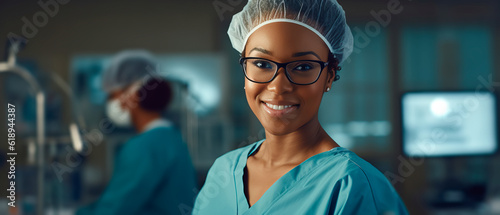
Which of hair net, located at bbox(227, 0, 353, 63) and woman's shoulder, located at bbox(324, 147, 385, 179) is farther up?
hair net, located at bbox(227, 0, 353, 63)

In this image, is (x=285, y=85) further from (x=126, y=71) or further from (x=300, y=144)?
(x=126, y=71)

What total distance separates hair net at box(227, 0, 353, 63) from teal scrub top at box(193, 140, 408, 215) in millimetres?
192

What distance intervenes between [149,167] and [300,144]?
77 cm

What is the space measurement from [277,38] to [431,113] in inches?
70.5

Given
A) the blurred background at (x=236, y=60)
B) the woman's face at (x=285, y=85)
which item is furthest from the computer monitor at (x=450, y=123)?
the woman's face at (x=285, y=85)

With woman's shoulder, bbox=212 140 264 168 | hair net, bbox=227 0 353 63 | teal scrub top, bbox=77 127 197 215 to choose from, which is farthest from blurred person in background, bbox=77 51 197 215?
hair net, bbox=227 0 353 63

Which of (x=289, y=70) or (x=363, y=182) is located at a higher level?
(x=289, y=70)

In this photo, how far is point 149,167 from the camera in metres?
1.43

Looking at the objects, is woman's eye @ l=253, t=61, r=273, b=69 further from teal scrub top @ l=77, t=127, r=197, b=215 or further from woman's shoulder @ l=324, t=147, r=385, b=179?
teal scrub top @ l=77, t=127, r=197, b=215

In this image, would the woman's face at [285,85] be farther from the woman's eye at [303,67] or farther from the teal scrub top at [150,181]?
the teal scrub top at [150,181]

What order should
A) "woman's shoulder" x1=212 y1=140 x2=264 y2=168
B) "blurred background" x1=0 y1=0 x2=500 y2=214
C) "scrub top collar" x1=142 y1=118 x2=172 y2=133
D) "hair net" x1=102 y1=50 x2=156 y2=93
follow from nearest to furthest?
"woman's shoulder" x1=212 y1=140 x2=264 y2=168 < "scrub top collar" x1=142 y1=118 x2=172 y2=133 < "hair net" x1=102 y1=50 x2=156 y2=93 < "blurred background" x1=0 y1=0 x2=500 y2=214

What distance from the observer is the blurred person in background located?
4.63 ft

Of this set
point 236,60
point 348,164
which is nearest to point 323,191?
point 348,164

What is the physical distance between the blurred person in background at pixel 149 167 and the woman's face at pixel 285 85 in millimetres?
725
